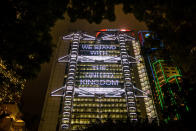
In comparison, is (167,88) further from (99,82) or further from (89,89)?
(99,82)

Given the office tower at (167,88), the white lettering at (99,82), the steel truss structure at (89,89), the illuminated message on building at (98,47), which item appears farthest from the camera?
the illuminated message on building at (98,47)

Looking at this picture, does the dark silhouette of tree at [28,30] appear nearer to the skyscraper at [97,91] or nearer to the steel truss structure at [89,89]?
the steel truss structure at [89,89]

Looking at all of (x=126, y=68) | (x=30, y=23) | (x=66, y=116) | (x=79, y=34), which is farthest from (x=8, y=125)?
(x=79, y=34)

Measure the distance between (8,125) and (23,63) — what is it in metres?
16.9

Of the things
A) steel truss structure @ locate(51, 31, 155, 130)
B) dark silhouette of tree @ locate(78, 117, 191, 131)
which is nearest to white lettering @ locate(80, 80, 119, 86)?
steel truss structure @ locate(51, 31, 155, 130)

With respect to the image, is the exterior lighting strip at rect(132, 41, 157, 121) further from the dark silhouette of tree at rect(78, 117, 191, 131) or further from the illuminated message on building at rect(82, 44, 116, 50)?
the dark silhouette of tree at rect(78, 117, 191, 131)

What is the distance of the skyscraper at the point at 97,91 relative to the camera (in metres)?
33.4

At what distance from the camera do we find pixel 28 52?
16.7ft

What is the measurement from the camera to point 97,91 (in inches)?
1385

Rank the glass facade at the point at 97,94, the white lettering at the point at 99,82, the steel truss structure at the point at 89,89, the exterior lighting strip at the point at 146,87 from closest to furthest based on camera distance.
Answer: the steel truss structure at the point at 89,89 < the exterior lighting strip at the point at 146,87 < the glass facade at the point at 97,94 < the white lettering at the point at 99,82

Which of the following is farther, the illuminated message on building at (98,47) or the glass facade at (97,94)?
the illuminated message on building at (98,47)

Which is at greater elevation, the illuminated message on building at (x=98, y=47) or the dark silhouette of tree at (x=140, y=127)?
the illuminated message on building at (x=98, y=47)

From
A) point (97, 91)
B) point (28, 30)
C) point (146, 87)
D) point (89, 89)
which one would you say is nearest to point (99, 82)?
point (97, 91)

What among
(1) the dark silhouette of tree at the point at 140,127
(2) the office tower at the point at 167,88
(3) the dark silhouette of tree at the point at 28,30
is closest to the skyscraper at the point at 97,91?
(1) the dark silhouette of tree at the point at 140,127
